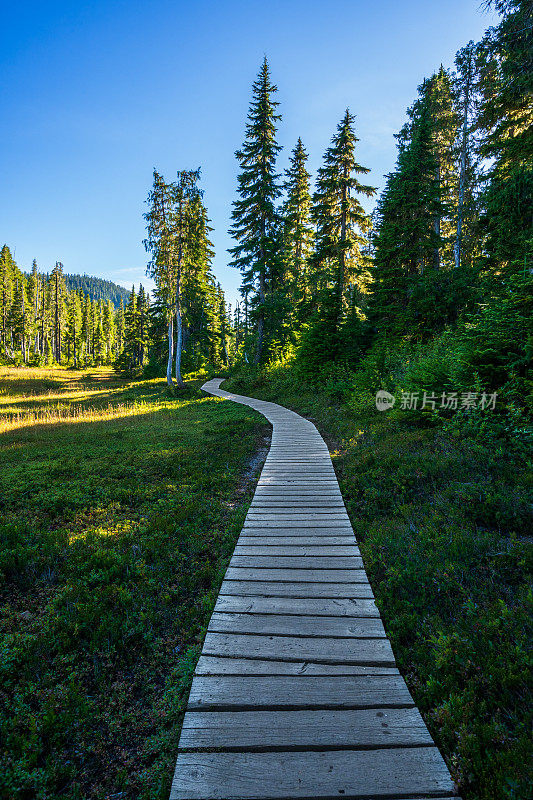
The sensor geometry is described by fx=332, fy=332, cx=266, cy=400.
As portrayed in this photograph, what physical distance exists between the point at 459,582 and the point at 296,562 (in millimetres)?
1763

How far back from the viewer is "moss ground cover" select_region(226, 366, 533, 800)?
2114 millimetres

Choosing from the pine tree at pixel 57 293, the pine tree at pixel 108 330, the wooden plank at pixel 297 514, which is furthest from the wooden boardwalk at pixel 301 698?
the pine tree at pixel 108 330

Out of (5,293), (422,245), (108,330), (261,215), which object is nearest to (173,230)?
(261,215)

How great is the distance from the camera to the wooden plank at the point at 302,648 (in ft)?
9.04

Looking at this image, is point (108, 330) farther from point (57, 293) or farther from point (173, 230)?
point (173, 230)

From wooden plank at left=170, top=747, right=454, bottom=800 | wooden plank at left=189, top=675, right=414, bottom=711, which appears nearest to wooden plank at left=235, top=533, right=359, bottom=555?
wooden plank at left=189, top=675, right=414, bottom=711

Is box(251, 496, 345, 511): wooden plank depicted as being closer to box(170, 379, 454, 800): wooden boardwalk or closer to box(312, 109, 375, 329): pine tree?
box(170, 379, 454, 800): wooden boardwalk

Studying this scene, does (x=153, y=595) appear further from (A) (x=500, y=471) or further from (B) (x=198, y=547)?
(A) (x=500, y=471)

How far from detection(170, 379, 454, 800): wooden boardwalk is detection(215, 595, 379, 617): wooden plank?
10 mm

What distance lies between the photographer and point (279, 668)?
268 centimetres

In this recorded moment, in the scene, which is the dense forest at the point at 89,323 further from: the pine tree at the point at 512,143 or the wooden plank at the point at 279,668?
the wooden plank at the point at 279,668

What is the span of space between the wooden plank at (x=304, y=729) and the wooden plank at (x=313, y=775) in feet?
0.17

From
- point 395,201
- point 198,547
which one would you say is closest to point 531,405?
point 198,547

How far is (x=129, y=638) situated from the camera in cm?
328
